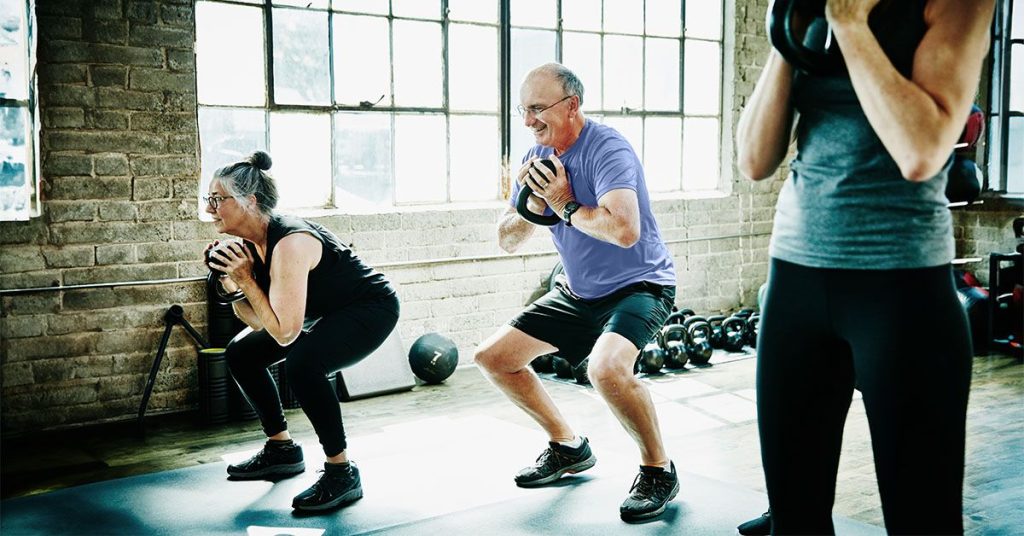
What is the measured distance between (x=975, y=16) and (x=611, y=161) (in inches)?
73.0

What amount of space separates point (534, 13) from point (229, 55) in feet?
6.45

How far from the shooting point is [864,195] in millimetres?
1441

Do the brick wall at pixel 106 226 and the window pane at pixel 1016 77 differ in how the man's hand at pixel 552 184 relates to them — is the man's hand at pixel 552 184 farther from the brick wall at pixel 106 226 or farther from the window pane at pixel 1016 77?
the window pane at pixel 1016 77

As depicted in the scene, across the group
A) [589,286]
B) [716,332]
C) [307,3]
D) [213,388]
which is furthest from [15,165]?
[716,332]

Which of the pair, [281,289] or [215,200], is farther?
[215,200]

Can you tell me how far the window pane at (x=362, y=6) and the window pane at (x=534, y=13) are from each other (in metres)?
0.88

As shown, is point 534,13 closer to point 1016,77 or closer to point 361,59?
point 361,59

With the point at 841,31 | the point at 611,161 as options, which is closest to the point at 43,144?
the point at 611,161

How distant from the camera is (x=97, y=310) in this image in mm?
4555

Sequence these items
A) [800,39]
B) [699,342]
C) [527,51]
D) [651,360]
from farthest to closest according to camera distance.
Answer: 1. [527,51]
2. [699,342]
3. [651,360]
4. [800,39]

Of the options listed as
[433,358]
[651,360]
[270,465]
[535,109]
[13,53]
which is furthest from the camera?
[651,360]

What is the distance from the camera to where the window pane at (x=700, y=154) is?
6965 mm

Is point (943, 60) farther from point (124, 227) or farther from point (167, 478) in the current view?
point (124, 227)

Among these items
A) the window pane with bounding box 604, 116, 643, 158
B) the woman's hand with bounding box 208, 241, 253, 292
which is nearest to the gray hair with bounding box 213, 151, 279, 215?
the woman's hand with bounding box 208, 241, 253, 292
